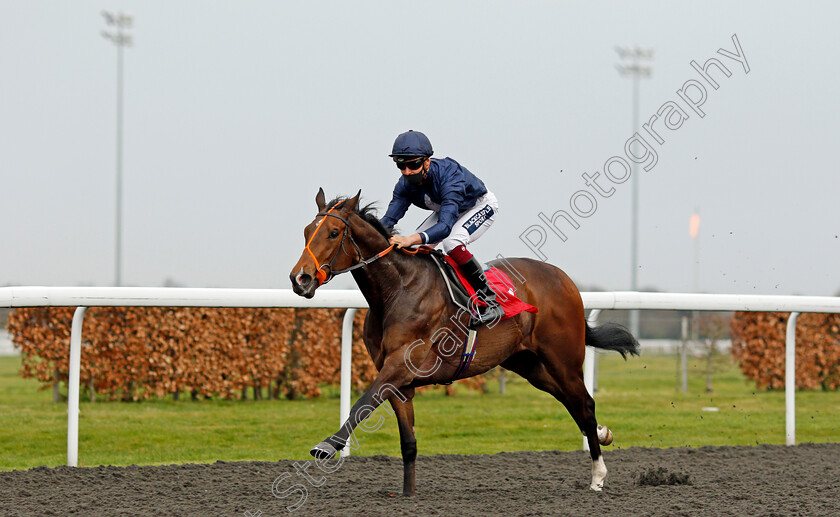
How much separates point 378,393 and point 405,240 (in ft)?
2.42

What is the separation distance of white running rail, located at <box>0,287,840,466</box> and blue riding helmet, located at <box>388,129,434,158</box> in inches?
47.9

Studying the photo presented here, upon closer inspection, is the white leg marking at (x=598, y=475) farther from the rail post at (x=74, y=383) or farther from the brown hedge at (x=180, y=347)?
the brown hedge at (x=180, y=347)

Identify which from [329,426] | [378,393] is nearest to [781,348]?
[329,426]

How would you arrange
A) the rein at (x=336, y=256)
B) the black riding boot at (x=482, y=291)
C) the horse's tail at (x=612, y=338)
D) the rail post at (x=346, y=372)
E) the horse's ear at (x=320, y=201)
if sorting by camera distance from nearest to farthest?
the rein at (x=336, y=256) < the horse's ear at (x=320, y=201) < the black riding boot at (x=482, y=291) < the rail post at (x=346, y=372) < the horse's tail at (x=612, y=338)

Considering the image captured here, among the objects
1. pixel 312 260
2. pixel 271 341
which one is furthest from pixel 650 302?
pixel 271 341

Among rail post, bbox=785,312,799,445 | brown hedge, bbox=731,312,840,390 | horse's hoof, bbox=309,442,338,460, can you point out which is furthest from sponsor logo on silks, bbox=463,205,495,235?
brown hedge, bbox=731,312,840,390

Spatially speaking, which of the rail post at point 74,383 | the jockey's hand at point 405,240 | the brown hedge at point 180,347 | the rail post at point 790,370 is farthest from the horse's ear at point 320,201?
the rail post at point 790,370

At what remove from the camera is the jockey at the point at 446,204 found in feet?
13.2

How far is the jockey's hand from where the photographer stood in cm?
399

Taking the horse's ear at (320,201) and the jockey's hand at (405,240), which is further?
the jockey's hand at (405,240)

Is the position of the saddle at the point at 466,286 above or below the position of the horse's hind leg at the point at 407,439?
above

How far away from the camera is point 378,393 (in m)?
3.72

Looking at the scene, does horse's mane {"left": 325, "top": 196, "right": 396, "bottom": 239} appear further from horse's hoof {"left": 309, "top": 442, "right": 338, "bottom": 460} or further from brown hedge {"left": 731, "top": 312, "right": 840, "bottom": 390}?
brown hedge {"left": 731, "top": 312, "right": 840, "bottom": 390}

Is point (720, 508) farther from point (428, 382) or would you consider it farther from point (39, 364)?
point (39, 364)
